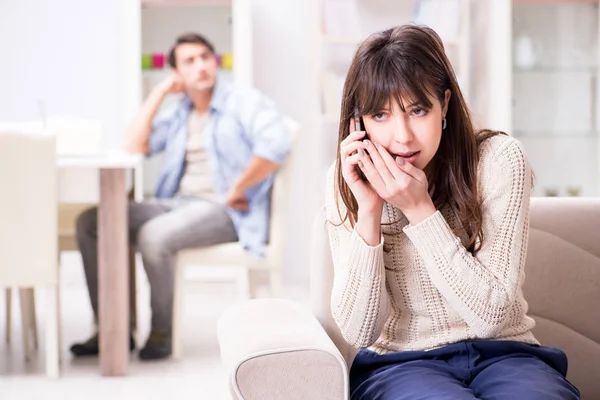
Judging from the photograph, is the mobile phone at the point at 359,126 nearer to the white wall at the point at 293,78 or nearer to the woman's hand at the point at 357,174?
the woman's hand at the point at 357,174

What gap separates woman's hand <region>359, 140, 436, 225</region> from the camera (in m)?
1.48

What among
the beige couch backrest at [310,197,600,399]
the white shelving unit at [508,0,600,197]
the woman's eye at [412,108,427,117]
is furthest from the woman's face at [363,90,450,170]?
the white shelving unit at [508,0,600,197]

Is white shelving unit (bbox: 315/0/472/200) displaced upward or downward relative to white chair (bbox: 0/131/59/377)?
upward

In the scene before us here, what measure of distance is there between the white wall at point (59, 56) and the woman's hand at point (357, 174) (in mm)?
4129

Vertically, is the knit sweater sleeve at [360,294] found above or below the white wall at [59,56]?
below

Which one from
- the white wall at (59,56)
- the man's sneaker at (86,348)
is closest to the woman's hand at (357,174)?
the man's sneaker at (86,348)

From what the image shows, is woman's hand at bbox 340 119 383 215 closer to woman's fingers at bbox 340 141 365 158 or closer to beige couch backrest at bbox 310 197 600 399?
woman's fingers at bbox 340 141 365 158

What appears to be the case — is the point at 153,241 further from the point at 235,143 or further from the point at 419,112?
the point at 419,112

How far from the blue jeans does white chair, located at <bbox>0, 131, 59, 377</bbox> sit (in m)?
1.85

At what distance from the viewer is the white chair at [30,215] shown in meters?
3.16

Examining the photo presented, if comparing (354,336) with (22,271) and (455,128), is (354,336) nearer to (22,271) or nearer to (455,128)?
(455,128)

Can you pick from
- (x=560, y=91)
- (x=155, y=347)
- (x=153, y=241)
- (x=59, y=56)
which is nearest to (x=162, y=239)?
(x=153, y=241)

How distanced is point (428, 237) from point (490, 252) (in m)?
0.10

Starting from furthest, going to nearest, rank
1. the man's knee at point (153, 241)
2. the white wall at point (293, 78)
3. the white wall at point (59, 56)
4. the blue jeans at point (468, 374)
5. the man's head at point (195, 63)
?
the white wall at point (59, 56)
the white wall at point (293, 78)
the man's head at point (195, 63)
the man's knee at point (153, 241)
the blue jeans at point (468, 374)
